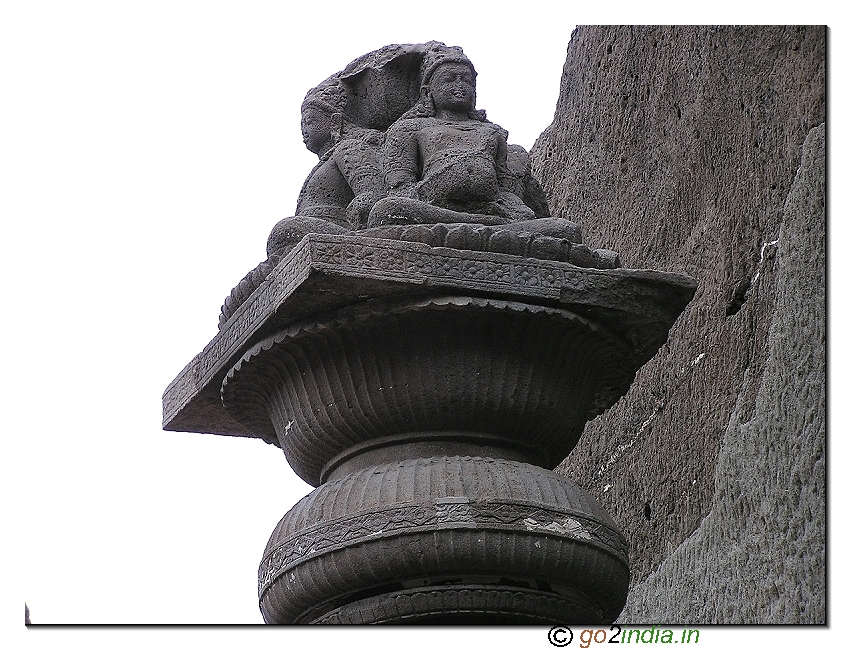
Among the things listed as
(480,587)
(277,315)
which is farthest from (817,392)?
(277,315)

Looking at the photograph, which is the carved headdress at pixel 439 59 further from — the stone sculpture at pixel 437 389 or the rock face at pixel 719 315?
the rock face at pixel 719 315

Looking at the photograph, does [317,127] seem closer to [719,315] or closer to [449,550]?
[449,550]

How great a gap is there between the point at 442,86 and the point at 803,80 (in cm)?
122

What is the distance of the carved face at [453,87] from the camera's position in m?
4.36

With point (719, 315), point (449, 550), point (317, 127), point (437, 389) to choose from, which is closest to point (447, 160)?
point (317, 127)

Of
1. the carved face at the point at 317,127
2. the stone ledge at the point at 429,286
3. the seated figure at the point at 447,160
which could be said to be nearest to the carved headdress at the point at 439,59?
the seated figure at the point at 447,160

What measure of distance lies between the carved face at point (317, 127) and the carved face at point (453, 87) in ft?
1.19

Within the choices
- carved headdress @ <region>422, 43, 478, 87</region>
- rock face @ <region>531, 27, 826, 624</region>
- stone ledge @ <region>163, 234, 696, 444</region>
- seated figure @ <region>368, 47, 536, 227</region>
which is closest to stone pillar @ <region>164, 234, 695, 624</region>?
stone ledge @ <region>163, 234, 696, 444</region>

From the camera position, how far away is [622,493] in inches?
229

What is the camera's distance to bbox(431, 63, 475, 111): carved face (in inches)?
172

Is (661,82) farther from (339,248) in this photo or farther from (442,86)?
(339,248)

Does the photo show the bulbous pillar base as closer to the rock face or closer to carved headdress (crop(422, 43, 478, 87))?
the rock face

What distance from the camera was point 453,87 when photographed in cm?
437

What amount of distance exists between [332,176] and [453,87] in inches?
18.0
